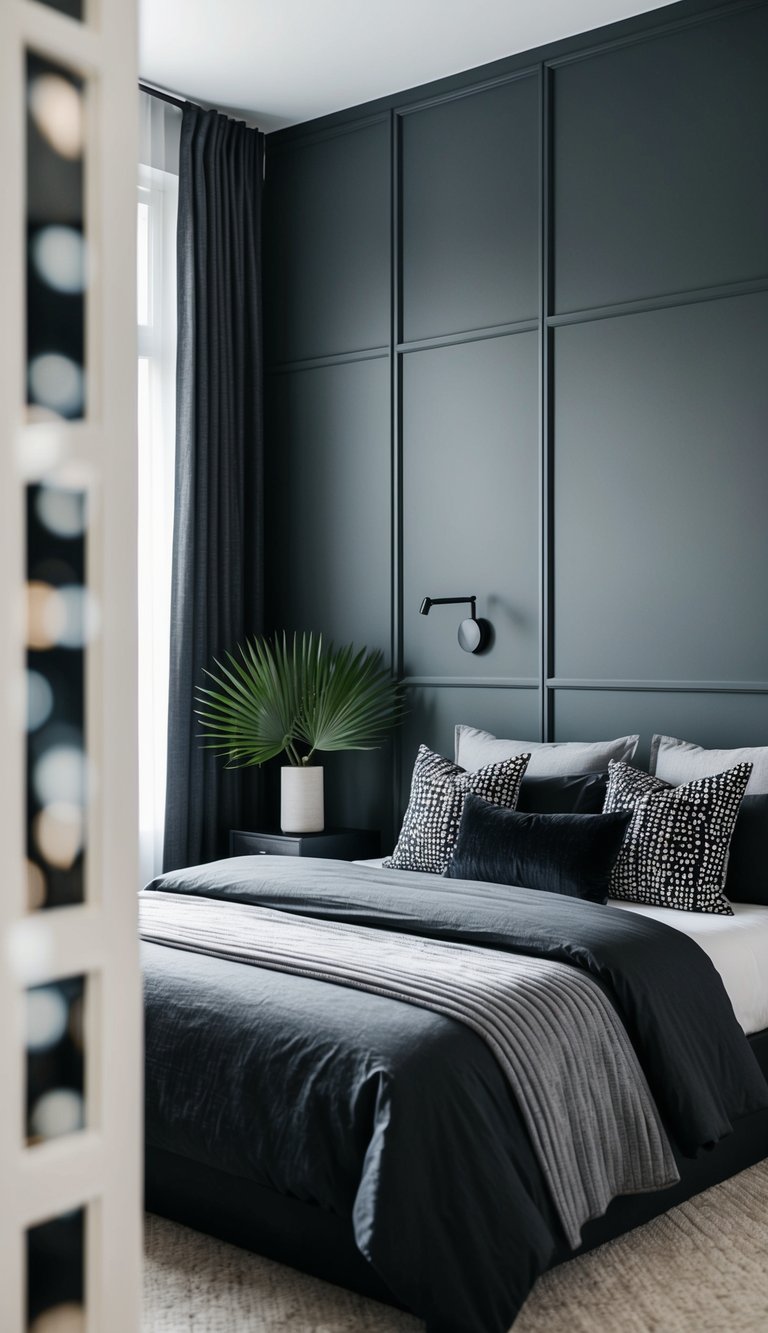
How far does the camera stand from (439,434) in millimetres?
4723

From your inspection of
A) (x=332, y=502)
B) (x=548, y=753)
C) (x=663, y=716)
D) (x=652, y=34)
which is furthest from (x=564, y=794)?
(x=652, y=34)

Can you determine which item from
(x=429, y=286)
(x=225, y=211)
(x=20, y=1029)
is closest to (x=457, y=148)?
(x=429, y=286)

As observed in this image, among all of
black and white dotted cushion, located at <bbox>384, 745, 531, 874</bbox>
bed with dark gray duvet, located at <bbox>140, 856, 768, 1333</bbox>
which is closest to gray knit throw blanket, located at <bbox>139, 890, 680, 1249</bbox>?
bed with dark gray duvet, located at <bbox>140, 856, 768, 1333</bbox>

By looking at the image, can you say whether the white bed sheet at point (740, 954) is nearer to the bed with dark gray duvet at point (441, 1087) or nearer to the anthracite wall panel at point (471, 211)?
the bed with dark gray duvet at point (441, 1087)

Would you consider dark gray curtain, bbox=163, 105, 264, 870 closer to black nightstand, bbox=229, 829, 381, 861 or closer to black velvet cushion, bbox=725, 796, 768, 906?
black nightstand, bbox=229, 829, 381, 861

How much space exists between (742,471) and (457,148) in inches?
65.2

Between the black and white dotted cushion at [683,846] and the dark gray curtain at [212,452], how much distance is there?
1898 millimetres

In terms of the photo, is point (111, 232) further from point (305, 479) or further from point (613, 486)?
point (305, 479)

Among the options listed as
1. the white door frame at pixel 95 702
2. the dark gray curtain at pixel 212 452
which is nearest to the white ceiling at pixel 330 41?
the dark gray curtain at pixel 212 452

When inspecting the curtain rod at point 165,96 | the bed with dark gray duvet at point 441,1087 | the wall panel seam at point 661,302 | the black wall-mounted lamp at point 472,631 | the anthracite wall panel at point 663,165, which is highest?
the curtain rod at point 165,96

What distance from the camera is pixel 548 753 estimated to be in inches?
161

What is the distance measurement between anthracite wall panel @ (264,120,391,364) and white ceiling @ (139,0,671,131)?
0.23m

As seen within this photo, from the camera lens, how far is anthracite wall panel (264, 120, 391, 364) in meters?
4.89

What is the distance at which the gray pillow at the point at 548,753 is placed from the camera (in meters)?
3.98
